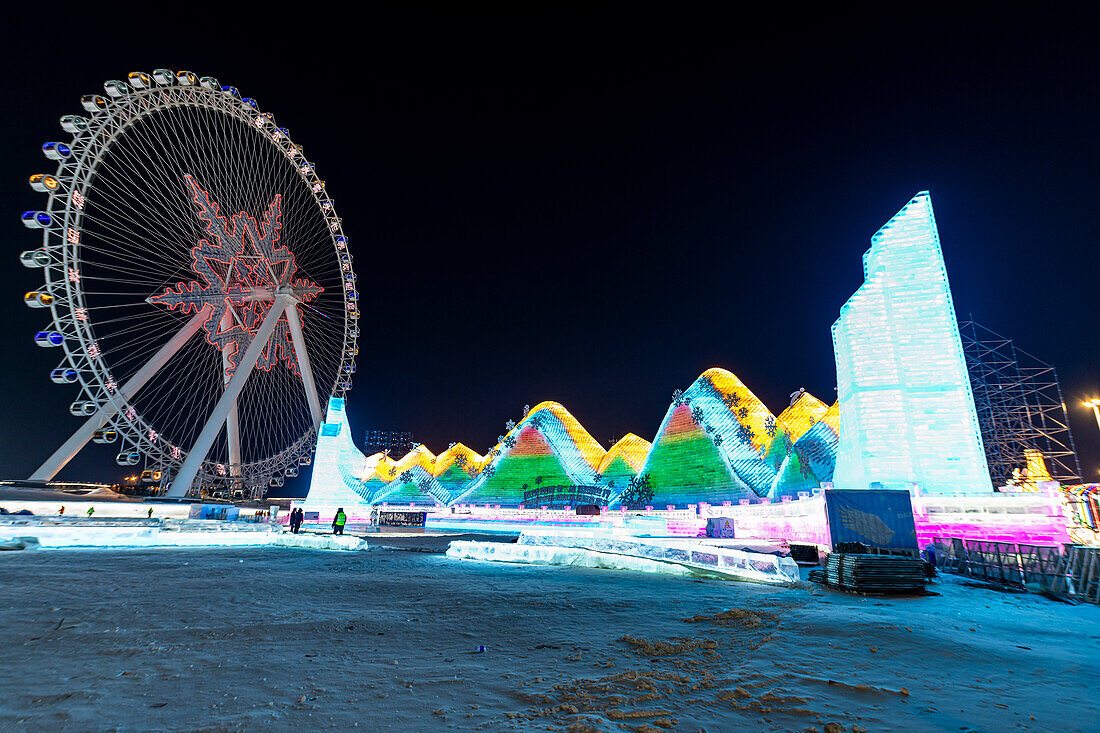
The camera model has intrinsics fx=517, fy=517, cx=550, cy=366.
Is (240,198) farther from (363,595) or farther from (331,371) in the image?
(363,595)

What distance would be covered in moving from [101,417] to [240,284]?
40.4 feet

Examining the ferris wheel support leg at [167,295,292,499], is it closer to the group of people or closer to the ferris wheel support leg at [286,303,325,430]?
the ferris wheel support leg at [286,303,325,430]

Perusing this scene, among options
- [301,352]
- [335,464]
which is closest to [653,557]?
[301,352]

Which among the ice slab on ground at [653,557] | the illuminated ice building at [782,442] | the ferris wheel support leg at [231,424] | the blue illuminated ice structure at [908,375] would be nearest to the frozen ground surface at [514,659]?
the ice slab on ground at [653,557]

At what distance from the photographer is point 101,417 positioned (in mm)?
33062

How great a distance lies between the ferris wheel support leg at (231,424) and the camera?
129 ft

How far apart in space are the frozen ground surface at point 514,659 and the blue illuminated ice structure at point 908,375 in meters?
13.6

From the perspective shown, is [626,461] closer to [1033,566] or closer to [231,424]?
[231,424]

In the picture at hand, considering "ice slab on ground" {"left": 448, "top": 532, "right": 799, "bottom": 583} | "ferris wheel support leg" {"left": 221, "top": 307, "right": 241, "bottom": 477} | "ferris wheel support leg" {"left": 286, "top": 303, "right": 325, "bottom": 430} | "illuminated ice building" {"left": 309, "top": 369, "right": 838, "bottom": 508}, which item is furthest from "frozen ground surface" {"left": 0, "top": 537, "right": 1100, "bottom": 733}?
"ferris wheel support leg" {"left": 221, "top": 307, "right": 241, "bottom": 477}

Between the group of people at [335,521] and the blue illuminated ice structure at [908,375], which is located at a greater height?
the blue illuminated ice structure at [908,375]

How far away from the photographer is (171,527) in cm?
2094

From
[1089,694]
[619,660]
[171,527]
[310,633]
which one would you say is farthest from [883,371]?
[171,527]

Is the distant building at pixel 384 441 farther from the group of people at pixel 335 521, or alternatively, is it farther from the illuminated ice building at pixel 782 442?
the group of people at pixel 335 521

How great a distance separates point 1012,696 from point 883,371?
70.0 ft
